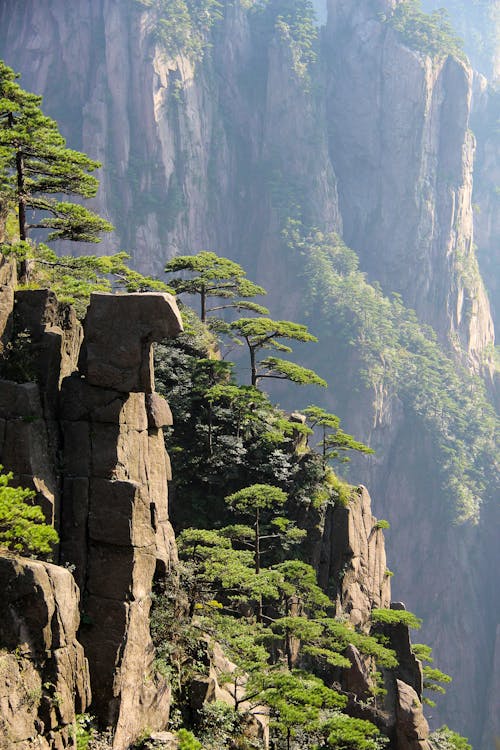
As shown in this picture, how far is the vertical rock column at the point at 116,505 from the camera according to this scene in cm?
1109

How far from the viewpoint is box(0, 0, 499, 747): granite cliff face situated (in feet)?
193

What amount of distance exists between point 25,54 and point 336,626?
54602 mm

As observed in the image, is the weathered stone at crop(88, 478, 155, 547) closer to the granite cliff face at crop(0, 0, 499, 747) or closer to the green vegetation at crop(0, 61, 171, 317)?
the green vegetation at crop(0, 61, 171, 317)

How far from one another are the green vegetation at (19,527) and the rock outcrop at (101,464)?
68 centimetres

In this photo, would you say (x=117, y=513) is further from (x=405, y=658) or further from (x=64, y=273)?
(x=405, y=658)

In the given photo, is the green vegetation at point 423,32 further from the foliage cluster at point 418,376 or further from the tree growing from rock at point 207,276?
the tree growing from rock at point 207,276

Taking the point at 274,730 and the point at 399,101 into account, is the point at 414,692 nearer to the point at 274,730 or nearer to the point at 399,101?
the point at 274,730

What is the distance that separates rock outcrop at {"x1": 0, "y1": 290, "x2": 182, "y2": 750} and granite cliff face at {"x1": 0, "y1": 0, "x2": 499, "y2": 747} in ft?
148

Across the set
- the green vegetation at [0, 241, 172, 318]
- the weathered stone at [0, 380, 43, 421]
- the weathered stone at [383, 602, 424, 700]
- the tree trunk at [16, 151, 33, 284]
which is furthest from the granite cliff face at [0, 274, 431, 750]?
the weathered stone at [383, 602, 424, 700]

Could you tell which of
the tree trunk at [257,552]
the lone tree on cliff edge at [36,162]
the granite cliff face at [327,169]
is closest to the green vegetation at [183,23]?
the granite cliff face at [327,169]

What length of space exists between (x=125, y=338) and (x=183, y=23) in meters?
58.0

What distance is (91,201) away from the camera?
58.4 metres

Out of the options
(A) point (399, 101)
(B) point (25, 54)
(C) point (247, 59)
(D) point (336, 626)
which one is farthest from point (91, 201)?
(D) point (336, 626)

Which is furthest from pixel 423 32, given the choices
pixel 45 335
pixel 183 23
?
pixel 45 335
